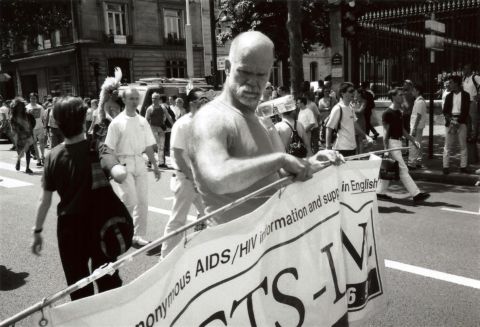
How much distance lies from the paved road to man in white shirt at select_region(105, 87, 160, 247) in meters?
0.61

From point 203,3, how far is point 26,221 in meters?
33.0

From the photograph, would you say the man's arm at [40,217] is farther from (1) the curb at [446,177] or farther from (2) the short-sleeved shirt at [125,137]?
(1) the curb at [446,177]

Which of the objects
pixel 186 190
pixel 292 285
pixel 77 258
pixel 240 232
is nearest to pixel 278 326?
pixel 292 285

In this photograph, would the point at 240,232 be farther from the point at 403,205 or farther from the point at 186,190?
the point at 403,205

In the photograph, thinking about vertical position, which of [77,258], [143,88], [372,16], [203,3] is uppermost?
[203,3]

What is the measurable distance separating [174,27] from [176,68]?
3112 mm

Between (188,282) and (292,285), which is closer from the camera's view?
(188,282)

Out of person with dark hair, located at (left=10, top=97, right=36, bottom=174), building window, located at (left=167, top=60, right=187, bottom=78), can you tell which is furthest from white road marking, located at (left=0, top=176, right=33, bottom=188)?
building window, located at (left=167, top=60, right=187, bottom=78)

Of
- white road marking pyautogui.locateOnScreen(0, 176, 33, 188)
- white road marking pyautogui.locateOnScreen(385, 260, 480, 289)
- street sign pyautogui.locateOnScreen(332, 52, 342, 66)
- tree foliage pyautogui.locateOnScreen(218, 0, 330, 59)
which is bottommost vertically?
white road marking pyautogui.locateOnScreen(385, 260, 480, 289)

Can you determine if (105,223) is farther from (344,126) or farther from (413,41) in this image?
(413,41)

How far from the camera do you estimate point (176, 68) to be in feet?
120

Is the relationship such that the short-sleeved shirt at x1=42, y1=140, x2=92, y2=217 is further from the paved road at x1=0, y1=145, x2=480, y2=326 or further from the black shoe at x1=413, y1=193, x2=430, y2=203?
the black shoe at x1=413, y1=193, x2=430, y2=203

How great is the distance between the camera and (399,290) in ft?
13.3

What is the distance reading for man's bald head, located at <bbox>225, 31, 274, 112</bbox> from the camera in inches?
81.5
